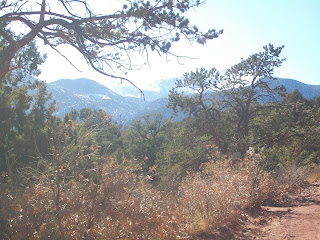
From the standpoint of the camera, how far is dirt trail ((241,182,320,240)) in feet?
17.7

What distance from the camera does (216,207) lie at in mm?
5836

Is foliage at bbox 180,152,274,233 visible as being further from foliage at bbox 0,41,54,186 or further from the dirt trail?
foliage at bbox 0,41,54,186

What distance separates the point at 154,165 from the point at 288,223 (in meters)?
3.46

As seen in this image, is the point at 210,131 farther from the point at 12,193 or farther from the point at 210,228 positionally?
the point at 12,193

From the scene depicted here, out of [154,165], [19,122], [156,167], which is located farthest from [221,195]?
[19,122]

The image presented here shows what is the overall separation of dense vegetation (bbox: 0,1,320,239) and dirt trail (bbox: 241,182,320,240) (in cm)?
48

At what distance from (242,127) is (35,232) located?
47.7ft

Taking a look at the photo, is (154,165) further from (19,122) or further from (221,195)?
(19,122)

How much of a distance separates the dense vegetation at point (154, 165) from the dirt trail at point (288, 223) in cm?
48

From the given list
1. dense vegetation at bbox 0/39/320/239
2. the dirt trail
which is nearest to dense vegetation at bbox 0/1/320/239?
dense vegetation at bbox 0/39/320/239

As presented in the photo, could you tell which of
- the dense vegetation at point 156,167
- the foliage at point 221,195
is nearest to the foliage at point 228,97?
the dense vegetation at point 156,167

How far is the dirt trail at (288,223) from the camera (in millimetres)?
5406

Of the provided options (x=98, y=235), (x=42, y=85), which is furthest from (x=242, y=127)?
(x=98, y=235)

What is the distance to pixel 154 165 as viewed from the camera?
478cm
